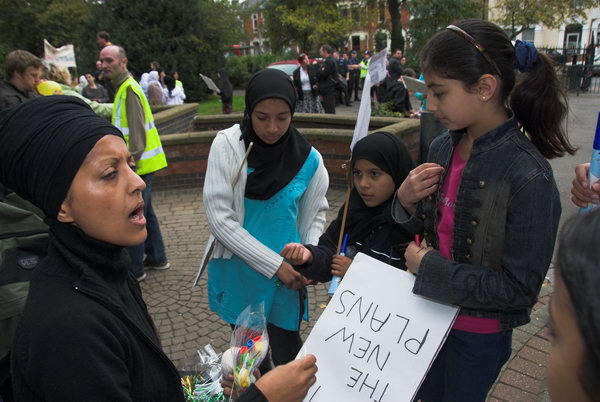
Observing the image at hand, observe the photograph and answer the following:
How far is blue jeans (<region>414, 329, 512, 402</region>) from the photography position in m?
1.78

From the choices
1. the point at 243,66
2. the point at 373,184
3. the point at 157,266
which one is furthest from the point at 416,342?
the point at 243,66

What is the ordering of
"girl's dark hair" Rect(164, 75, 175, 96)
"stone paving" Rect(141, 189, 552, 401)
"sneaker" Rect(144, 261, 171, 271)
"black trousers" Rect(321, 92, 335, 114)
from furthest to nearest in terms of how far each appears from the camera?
"girl's dark hair" Rect(164, 75, 175, 96) < "black trousers" Rect(321, 92, 335, 114) < "sneaker" Rect(144, 261, 171, 271) < "stone paving" Rect(141, 189, 552, 401)

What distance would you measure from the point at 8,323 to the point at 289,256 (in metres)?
1.19

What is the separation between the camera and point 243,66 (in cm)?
2988

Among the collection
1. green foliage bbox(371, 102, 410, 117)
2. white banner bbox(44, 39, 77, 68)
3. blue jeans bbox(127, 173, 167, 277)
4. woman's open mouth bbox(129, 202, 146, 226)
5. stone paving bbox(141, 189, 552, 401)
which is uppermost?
white banner bbox(44, 39, 77, 68)

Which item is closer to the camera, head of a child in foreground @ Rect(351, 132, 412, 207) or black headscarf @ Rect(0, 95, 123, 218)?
black headscarf @ Rect(0, 95, 123, 218)

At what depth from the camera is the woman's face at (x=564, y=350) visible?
76 centimetres

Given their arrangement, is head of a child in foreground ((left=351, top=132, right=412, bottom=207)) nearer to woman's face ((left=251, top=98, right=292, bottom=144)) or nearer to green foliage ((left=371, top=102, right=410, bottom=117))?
woman's face ((left=251, top=98, right=292, bottom=144))

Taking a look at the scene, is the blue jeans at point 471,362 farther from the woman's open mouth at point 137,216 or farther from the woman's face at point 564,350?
the woman's open mouth at point 137,216

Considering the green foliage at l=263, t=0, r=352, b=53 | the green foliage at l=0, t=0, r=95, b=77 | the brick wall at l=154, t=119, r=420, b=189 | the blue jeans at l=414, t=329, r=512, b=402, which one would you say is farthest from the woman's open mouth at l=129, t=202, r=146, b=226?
the green foliage at l=263, t=0, r=352, b=53

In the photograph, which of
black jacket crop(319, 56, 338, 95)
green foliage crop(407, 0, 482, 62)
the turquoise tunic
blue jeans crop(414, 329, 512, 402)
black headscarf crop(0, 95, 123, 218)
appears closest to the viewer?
black headscarf crop(0, 95, 123, 218)

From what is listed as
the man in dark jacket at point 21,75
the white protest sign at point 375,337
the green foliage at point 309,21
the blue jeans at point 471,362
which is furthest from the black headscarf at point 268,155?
the green foliage at point 309,21

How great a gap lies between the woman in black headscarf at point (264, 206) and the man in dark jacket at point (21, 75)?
134 inches

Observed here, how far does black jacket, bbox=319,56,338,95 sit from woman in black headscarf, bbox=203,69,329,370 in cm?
1087
